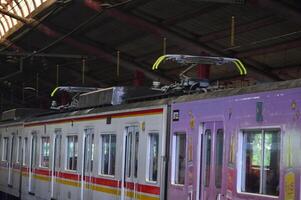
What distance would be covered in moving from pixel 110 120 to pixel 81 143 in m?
1.89

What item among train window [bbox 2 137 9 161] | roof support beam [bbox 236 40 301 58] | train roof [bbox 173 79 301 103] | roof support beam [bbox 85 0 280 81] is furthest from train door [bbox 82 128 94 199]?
roof support beam [bbox 85 0 280 81]

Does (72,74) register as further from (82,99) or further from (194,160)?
(194,160)

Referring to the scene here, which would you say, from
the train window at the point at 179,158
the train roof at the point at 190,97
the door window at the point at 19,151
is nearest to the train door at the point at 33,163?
the door window at the point at 19,151

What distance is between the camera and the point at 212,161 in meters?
8.75

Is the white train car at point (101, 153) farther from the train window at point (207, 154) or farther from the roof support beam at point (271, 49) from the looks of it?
the roof support beam at point (271, 49)

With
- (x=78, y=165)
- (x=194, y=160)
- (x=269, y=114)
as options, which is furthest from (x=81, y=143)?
(x=269, y=114)

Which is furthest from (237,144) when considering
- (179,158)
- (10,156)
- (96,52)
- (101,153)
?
(96,52)

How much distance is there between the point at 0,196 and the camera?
24.7m

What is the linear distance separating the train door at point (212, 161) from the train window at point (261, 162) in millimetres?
635

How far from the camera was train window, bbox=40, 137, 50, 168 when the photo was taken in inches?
677

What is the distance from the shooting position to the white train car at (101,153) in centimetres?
1073

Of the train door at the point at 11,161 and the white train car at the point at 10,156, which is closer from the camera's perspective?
the white train car at the point at 10,156

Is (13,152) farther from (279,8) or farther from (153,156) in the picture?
(153,156)

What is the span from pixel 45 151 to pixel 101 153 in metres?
4.67
